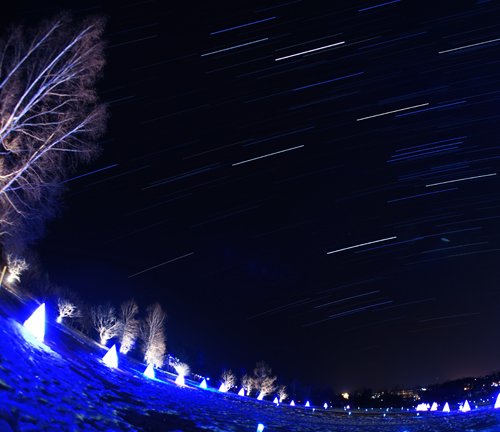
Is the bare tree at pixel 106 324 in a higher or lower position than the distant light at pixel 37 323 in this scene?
→ higher

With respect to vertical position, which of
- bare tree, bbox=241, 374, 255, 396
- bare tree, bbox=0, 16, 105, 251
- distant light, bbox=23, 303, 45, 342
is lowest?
distant light, bbox=23, 303, 45, 342

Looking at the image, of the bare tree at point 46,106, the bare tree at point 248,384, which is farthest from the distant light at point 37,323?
the bare tree at point 248,384

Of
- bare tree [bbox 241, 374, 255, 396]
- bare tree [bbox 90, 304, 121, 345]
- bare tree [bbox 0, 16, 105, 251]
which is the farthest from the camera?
bare tree [bbox 241, 374, 255, 396]

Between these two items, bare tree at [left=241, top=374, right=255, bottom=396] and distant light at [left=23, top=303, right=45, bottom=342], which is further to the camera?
bare tree at [left=241, top=374, right=255, bottom=396]

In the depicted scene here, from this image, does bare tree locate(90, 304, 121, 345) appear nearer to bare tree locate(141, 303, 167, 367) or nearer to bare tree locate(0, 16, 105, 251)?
bare tree locate(141, 303, 167, 367)

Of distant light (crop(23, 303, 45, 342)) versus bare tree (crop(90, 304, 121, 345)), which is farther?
bare tree (crop(90, 304, 121, 345))

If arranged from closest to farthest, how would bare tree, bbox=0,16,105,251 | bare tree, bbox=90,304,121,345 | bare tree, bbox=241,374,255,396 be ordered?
1. bare tree, bbox=0,16,105,251
2. bare tree, bbox=90,304,121,345
3. bare tree, bbox=241,374,255,396

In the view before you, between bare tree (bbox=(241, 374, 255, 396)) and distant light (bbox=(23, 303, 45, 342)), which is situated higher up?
bare tree (bbox=(241, 374, 255, 396))

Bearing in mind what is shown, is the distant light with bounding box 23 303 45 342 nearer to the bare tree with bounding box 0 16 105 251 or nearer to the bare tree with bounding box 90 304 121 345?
the bare tree with bounding box 0 16 105 251

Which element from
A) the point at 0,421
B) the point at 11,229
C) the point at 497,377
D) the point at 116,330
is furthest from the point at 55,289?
the point at 497,377

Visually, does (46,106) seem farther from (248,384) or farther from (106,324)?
(248,384)

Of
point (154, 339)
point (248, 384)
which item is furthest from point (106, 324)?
point (248, 384)

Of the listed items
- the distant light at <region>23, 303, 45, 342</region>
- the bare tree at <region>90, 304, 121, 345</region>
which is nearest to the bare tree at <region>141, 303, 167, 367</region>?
the bare tree at <region>90, 304, 121, 345</region>

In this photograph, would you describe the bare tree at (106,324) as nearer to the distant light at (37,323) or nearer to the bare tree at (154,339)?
the bare tree at (154,339)
